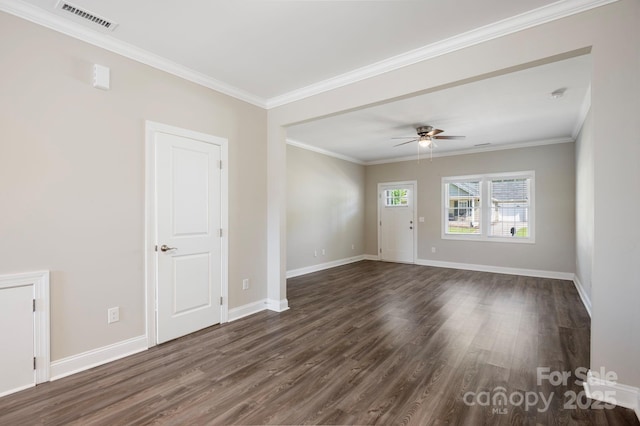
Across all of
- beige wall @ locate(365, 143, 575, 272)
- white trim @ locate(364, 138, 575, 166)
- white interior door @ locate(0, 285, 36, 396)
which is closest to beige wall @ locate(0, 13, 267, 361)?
white interior door @ locate(0, 285, 36, 396)

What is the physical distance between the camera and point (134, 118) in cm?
285

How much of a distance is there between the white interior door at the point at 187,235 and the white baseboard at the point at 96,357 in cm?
21

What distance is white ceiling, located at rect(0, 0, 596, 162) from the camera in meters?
2.25

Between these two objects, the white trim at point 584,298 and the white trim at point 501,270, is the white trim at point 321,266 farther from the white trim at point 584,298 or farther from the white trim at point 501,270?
the white trim at point 584,298

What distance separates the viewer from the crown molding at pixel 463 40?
220 cm

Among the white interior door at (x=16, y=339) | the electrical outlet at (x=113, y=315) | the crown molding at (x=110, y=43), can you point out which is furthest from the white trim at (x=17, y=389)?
the crown molding at (x=110, y=43)

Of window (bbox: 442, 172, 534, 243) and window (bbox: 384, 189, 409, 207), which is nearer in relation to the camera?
window (bbox: 442, 172, 534, 243)

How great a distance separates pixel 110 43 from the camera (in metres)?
2.66

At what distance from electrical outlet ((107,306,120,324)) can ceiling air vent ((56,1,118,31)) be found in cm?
246

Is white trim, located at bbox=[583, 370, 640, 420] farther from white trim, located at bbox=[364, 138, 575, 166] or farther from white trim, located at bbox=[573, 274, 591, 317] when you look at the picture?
white trim, located at bbox=[364, 138, 575, 166]

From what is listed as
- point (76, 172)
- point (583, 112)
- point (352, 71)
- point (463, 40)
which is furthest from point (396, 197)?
point (76, 172)

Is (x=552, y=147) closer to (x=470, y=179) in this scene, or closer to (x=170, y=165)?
(x=470, y=179)

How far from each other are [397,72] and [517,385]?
117 inches

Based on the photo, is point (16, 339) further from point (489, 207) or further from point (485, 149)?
point (485, 149)
